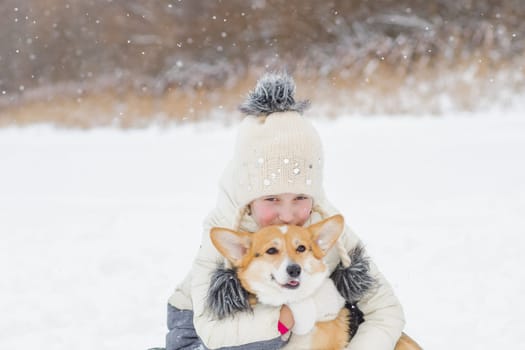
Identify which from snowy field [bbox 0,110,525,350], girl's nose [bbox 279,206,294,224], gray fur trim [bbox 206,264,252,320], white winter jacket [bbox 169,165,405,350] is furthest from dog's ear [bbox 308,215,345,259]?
snowy field [bbox 0,110,525,350]

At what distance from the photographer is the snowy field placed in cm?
468

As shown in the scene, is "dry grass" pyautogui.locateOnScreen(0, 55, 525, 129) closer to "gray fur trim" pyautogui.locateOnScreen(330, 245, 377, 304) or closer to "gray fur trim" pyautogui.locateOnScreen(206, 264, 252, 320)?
"gray fur trim" pyautogui.locateOnScreen(330, 245, 377, 304)

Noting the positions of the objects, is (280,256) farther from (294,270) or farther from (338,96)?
(338,96)

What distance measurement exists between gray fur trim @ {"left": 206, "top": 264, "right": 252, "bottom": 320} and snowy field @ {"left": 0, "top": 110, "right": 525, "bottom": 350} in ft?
5.75

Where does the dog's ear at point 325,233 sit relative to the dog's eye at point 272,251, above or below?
above

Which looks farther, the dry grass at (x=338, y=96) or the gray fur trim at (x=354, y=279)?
the dry grass at (x=338, y=96)

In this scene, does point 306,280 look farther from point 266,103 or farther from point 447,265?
point 447,265

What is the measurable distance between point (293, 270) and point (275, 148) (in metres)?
0.56

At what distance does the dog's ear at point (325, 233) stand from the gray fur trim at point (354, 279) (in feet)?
0.66

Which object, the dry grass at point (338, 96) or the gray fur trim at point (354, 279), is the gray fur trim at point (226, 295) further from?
the dry grass at point (338, 96)

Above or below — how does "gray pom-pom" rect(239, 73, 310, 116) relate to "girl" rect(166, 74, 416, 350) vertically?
above

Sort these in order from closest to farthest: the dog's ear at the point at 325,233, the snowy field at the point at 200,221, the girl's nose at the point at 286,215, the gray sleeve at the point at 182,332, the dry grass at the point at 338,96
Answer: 1. the dog's ear at the point at 325,233
2. the girl's nose at the point at 286,215
3. the gray sleeve at the point at 182,332
4. the snowy field at the point at 200,221
5. the dry grass at the point at 338,96

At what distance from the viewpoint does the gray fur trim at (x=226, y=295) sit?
2777 millimetres

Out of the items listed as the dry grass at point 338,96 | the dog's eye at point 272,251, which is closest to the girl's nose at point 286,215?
the dog's eye at point 272,251
